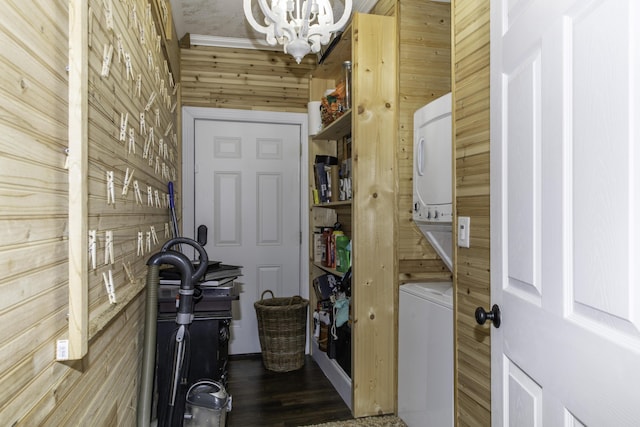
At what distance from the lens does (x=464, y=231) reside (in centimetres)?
165

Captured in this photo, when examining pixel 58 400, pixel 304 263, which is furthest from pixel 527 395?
pixel 304 263

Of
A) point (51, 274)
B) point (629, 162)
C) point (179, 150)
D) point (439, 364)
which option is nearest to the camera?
point (629, 162)

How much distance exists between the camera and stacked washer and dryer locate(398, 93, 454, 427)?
1.99 meters

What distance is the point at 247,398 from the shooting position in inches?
113

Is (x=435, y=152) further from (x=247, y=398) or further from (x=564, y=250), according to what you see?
(x=247, y=398)

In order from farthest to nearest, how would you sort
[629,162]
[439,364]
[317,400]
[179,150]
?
[179,150]
[317,400]
[439,364]
[629,162]

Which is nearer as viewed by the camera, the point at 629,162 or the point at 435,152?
the point at 629,162

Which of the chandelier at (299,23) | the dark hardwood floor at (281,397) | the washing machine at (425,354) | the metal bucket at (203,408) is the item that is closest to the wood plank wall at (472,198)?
the washing machine at (425,354)

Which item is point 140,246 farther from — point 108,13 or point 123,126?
point 108,13

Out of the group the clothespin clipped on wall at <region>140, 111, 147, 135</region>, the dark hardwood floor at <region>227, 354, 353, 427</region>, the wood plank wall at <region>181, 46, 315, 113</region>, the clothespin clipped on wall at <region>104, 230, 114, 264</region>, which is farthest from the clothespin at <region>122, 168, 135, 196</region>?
the wood plank wall at <region>181, 46, 315, 113</region>

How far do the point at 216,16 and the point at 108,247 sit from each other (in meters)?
2.53

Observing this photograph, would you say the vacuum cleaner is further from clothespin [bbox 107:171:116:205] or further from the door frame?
the door frame

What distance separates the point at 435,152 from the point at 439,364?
3.36 ft

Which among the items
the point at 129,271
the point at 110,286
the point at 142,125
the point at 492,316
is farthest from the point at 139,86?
the point at 492,316
